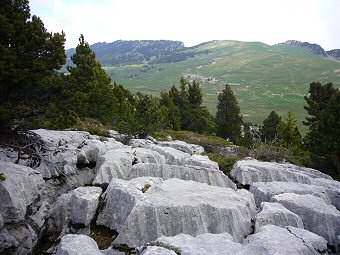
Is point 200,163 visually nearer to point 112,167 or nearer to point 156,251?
point 112,167

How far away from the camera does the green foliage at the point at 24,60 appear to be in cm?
1965

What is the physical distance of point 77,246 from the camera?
12945 mm

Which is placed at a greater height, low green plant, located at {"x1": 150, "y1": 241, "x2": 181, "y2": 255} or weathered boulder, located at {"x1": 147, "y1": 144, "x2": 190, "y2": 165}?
low green plant, located at {"x1": 150, "y1": 241, "x2": 181, "y2": 255}

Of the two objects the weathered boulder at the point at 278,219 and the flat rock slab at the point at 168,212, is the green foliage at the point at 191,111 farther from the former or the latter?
the weathered boulder at the point at 278,219

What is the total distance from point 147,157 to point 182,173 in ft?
12.7

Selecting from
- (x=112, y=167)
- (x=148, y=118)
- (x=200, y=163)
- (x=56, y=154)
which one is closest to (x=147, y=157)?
(x=200, y=163)

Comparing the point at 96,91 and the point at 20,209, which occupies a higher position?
the point at 96,91

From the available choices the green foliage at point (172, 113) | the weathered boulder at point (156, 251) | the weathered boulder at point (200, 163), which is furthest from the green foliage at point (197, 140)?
the weathered boulder at point (156, 251)

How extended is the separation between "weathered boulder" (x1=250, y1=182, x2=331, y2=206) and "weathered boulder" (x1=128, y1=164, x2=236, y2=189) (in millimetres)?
2476

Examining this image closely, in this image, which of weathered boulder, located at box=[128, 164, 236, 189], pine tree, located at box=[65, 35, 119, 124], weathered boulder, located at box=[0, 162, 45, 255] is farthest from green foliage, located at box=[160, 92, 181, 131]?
weathered boulder, located at box=[0, 162, 45, 255]

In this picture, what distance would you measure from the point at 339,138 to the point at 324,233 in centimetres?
2402

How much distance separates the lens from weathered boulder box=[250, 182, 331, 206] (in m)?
21.9

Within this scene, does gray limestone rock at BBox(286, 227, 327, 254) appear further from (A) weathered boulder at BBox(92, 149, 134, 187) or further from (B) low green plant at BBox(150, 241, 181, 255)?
(A) weathered boulder at BBox(92, 149, 134, 187)

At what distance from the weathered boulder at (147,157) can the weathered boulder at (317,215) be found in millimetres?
11080
